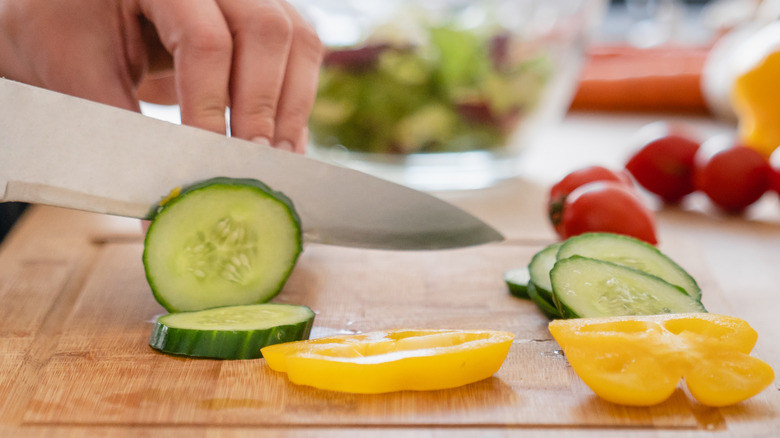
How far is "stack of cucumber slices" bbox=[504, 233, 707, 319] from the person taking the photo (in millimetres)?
1405

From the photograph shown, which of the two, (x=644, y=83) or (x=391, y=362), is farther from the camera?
(x=644, y=83)

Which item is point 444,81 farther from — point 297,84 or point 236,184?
point 236,184

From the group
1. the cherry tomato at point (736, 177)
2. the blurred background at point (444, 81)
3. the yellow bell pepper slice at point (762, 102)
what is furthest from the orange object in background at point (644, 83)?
the cherry tomato at point (736, 177)

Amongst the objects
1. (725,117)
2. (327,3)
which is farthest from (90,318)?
(725,117)

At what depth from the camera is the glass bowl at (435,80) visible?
2391mm

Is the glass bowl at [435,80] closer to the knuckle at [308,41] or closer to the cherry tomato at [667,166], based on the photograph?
the cherry tomato at [667,166]

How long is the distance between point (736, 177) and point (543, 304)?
3.80 feet

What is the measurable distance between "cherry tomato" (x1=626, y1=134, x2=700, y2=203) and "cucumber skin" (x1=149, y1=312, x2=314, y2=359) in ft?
5.04

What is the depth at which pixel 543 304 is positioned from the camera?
1.53 meters

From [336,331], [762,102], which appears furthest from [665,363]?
[762,102]

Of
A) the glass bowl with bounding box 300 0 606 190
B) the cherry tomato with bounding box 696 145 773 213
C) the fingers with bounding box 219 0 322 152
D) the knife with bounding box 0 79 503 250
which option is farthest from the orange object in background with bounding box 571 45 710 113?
the fingers with bounding box 219 0 322 152

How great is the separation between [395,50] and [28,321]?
4.17ft

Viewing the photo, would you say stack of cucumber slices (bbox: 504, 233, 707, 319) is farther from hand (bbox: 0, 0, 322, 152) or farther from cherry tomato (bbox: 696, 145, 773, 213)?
cherry tomato (bbox: 696, 145, 773, 213)

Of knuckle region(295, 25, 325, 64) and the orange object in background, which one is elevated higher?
knuckle region(295, 25, 325, 64)
